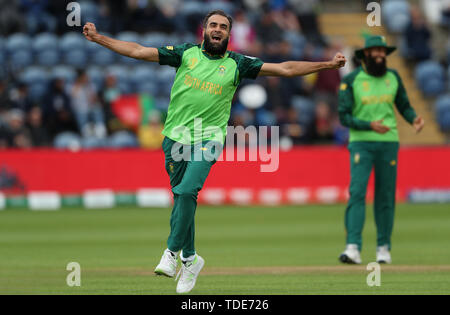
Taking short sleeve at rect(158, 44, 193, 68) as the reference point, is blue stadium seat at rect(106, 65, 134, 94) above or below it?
above

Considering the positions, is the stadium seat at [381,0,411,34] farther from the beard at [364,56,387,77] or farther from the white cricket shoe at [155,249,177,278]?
the white cricket shoe at [155,249,177,278]

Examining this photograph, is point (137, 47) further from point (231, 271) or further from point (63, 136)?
point (63, 136)

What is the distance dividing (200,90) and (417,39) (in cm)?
2033

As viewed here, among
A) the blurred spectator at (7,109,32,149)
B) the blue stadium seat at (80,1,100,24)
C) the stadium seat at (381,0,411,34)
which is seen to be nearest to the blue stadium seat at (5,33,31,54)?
the blue stadium seat at (80,1,100,24)

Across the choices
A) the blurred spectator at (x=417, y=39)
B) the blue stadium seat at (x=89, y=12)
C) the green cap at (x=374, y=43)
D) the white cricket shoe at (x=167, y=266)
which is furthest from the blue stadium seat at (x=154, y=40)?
the white cricket shoe at (x=167, y=266)

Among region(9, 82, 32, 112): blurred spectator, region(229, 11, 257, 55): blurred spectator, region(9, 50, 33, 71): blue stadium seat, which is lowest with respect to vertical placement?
region(9, 82, 32, 112): blurred spectator

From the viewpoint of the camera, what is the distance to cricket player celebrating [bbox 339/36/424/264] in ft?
42.2

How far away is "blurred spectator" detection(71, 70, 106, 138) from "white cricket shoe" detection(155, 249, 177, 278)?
13373 mm

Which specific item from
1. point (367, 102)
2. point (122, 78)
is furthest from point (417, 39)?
point (367, 102)

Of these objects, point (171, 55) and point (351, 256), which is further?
point (351, 256)

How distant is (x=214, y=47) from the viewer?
33.3 ft

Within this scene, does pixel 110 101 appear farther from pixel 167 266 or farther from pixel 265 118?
pixel 167 266
